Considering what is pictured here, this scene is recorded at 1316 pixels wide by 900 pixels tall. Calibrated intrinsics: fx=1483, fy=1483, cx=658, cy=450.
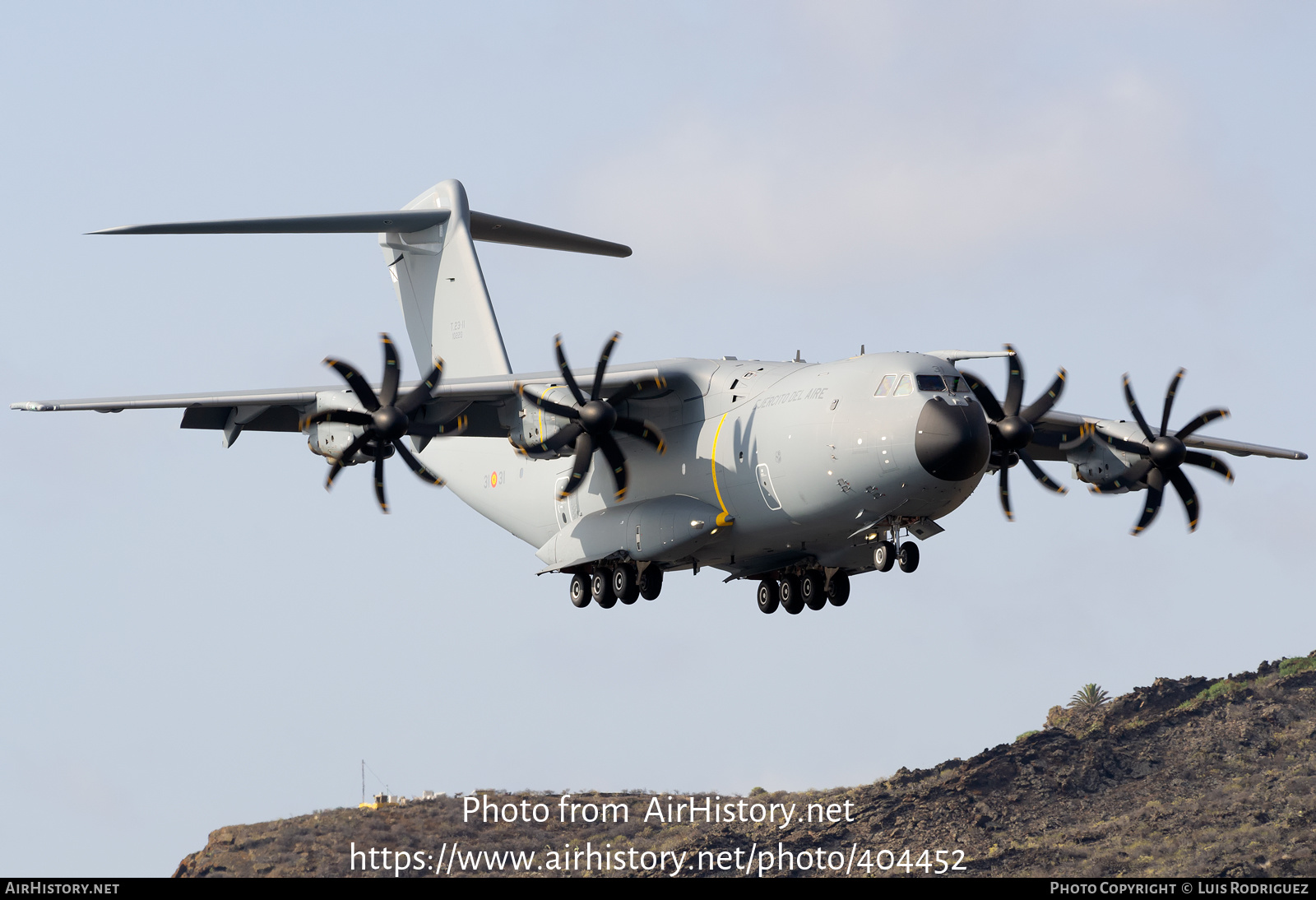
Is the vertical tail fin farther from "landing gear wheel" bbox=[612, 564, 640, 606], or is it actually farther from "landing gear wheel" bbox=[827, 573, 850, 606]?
"landing gear wheel" bbox=[827, 573, 850, 606]

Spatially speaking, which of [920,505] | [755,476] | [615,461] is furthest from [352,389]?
[920,505]

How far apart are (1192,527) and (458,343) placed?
13.4 m

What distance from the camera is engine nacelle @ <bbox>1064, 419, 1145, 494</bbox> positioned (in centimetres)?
2452

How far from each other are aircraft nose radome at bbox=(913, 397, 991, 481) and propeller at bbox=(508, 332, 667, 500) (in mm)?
4185

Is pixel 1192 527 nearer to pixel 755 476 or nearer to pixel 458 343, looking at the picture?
pixel 755 476

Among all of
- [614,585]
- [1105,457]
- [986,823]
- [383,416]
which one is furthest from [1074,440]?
[986,823]

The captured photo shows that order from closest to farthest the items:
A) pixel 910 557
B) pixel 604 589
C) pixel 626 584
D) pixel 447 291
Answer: pixel 910 557, pixel 626 584, pixel 604 589, pixel 447 291

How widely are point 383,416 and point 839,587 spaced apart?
24.3 ft

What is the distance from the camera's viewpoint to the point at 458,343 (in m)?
27.8

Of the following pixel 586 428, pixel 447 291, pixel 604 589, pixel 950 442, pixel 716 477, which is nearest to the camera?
pixel 950 442

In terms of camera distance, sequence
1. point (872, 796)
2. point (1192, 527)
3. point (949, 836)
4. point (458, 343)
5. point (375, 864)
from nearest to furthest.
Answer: point (1192, 527) < point (458, 343) < point (375, 864) < point (949, 836) < point (872, 796)

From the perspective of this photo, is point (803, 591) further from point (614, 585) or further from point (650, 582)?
point (614, 585)

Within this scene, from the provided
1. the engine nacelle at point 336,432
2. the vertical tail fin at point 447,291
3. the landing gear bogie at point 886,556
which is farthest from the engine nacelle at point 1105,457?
the engine nacelle at point 336,432

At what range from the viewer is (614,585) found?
23.0 metres
